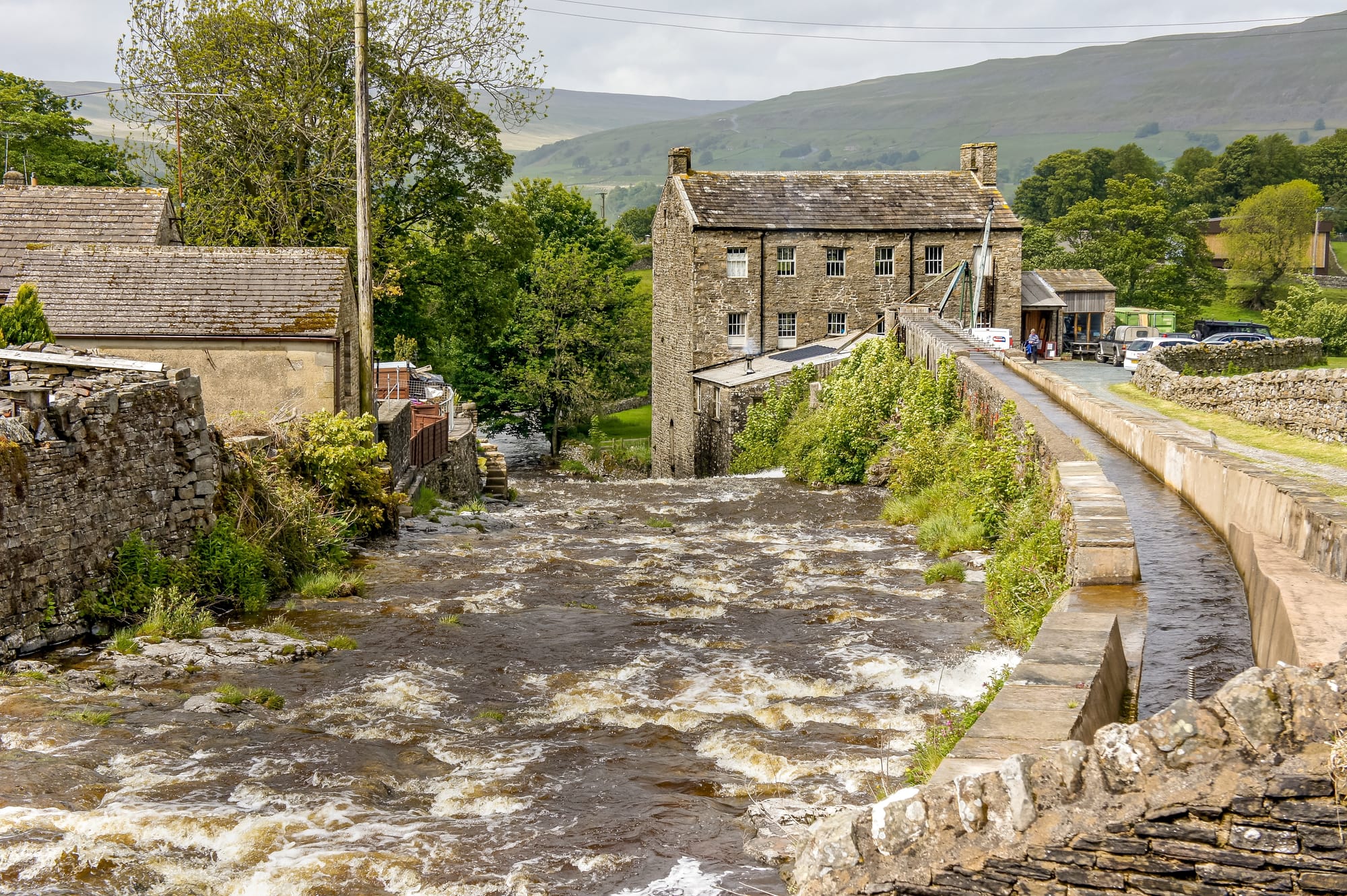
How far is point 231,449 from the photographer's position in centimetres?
1625

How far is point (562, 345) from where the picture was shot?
52312 millimetres

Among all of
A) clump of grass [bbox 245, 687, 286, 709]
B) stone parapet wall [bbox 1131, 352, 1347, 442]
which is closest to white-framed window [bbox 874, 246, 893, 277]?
stone parapet wall [bbox 1131, 352, 1347, 442]

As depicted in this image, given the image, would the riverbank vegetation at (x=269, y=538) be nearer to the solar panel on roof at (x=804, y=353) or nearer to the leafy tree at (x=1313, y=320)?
the solar panel on roof at (x=804, y=353)

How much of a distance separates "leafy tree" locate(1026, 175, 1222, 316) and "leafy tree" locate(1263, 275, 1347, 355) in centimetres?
2223

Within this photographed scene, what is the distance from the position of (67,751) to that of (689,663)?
575cm

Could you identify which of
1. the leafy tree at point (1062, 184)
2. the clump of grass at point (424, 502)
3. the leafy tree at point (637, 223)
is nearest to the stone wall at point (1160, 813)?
the clump of grass at point (424, 502)

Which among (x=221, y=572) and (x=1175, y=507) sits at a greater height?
(x=1175, y=507)

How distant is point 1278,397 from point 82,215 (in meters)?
25.2

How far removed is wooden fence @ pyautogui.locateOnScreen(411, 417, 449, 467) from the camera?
85.4 feet

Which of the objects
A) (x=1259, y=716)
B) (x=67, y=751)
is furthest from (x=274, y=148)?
(x=1259, y=716)

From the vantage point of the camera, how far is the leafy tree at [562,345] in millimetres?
52094

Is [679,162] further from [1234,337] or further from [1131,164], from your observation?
[1131,164]

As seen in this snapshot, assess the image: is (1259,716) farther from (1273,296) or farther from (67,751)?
(1273,296)

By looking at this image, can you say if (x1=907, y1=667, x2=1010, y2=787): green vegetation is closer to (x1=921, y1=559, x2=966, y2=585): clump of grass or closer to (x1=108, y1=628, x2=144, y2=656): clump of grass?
(x1=921, y1=559, x2=966, y2=585): clump of grass
